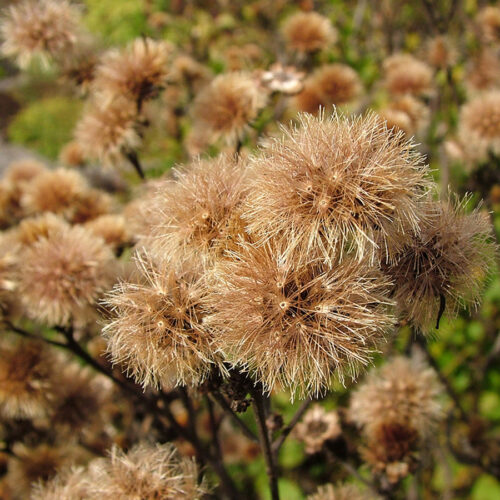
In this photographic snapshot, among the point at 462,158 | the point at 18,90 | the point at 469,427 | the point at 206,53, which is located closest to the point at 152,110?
the point at 462,158

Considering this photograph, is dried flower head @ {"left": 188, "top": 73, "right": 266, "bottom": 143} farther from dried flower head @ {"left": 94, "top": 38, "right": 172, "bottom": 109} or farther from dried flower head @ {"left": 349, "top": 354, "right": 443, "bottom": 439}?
dried flower head @ {"left": 349, "top": 354, "right": 443, "bottom": 439}

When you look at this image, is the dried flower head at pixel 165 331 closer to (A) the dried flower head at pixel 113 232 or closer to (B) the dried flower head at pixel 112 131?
(A) the dried flower head at pixel 113 232

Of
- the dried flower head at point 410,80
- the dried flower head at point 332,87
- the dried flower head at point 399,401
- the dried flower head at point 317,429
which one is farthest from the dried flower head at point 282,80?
the dried flower head at point 317,429

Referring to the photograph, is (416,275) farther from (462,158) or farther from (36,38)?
(36,38)

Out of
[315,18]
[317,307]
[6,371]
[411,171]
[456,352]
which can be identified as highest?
[411,171]

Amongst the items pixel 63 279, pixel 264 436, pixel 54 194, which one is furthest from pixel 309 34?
pixel 264 436

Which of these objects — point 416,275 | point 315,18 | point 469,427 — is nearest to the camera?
point 416,275

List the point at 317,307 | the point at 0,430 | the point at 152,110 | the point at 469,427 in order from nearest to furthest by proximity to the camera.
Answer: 1. the point at 317,307
2. the point at 0,430
3. the point at 152,110
4. the point at 469,427

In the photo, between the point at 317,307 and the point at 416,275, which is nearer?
the point at 317,307

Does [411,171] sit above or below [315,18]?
above
